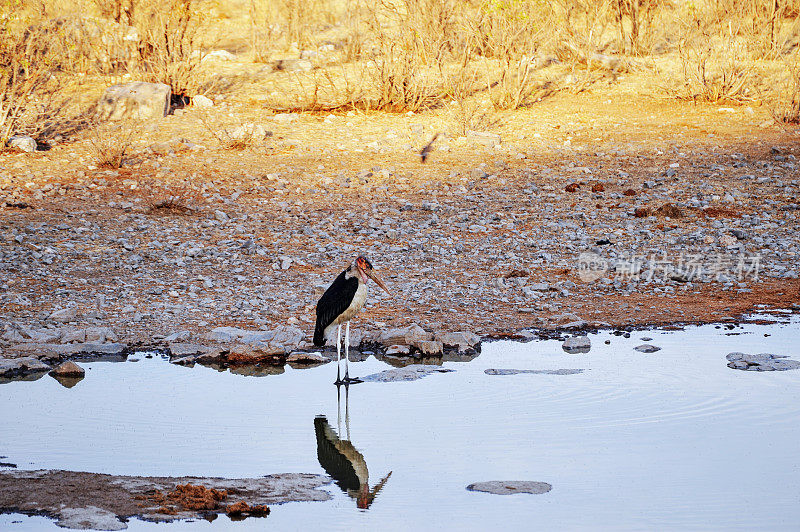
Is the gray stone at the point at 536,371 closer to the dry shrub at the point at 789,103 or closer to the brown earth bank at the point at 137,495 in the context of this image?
the brown earth bank at the point at 137,495

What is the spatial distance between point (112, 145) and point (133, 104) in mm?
2254

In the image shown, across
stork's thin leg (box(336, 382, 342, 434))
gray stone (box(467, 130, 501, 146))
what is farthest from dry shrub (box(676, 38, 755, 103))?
stork's thin leg (box(336, 382, 342, 434))

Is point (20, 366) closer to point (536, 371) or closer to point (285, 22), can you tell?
point (536, 371)

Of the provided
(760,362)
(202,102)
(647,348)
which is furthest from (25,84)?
(760,362)

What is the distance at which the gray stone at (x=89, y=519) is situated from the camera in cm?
436

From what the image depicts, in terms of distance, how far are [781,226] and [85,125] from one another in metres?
9.99

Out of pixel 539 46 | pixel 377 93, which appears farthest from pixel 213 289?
pixel 539 46

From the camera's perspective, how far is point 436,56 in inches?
653

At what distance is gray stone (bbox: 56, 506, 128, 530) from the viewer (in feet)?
14.3

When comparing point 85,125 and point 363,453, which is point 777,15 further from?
point 363,453

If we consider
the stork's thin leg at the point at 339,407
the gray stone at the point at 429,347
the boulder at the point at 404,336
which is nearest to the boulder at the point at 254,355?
the stork's thin leg at the point at 339,407

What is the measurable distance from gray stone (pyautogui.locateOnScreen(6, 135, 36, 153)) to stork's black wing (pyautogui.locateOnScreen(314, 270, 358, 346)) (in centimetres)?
791

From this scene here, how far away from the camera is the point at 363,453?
5531 millimetres

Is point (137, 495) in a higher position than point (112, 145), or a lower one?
lower
